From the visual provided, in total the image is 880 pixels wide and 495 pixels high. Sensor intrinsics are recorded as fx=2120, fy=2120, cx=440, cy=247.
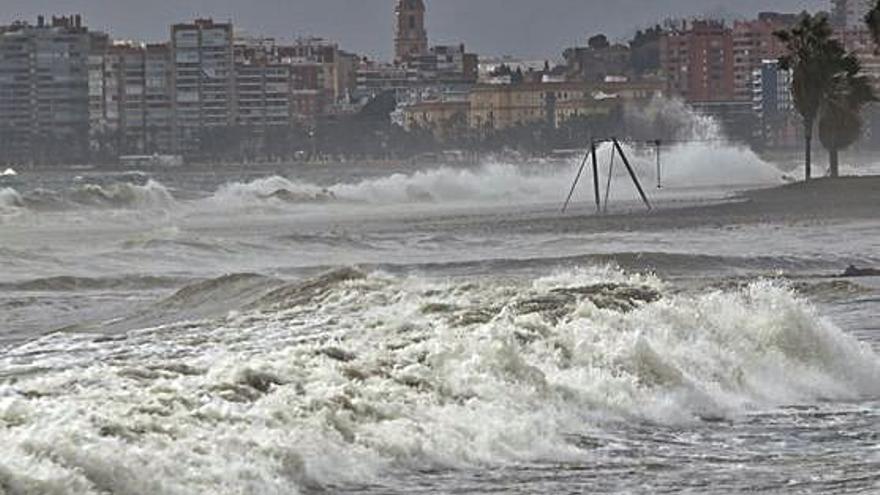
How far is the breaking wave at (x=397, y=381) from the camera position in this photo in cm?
1170

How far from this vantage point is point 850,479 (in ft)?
39.9

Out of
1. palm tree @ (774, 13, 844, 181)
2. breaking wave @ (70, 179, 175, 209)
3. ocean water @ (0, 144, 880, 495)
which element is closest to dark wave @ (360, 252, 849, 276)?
ocean water @ (0, 144, 880, 495)

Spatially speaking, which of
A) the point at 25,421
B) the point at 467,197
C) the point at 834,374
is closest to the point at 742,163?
the point at 467,197

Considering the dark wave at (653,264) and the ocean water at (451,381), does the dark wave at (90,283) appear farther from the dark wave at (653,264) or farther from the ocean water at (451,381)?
the dark wave at (653,264)

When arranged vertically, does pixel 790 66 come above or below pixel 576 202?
above

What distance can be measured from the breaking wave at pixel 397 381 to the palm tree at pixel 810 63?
4460 centimetres

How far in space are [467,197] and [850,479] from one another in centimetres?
7060

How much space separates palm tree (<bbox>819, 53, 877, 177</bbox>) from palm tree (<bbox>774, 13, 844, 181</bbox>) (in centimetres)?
29

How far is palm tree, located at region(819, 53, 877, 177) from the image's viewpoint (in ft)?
213

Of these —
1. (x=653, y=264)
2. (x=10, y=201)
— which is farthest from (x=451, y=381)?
(x=10, y=201)

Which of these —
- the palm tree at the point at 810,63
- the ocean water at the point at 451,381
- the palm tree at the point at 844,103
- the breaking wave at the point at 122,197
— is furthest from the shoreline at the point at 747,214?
the breaking wave at the point at 122,197

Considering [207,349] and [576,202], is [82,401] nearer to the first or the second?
[207,349]

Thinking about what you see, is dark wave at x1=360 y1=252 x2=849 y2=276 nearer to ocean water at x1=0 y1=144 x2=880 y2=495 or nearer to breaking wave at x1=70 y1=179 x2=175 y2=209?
ocean water at x1=0 y1=144 x2=880 y2=495

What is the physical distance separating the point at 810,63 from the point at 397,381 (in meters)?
52.6
